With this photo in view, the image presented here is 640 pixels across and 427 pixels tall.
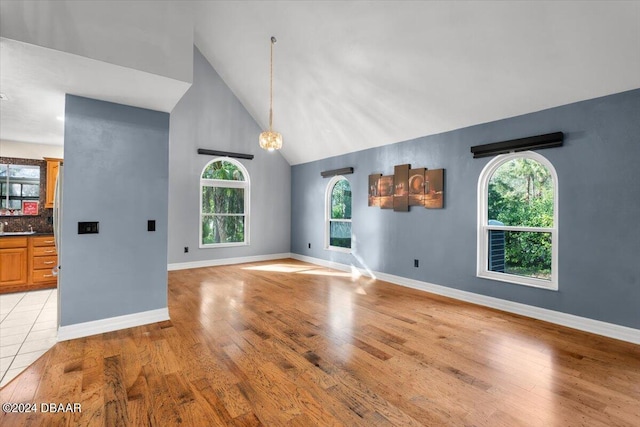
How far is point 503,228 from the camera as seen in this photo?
13.5ft

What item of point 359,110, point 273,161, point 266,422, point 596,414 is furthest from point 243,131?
point 596,414

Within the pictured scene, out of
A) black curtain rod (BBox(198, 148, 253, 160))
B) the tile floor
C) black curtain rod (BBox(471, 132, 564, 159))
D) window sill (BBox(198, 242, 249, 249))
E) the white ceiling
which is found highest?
the white ceiling

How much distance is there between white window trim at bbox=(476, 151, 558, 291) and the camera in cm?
362

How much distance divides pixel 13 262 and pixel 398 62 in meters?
6.25

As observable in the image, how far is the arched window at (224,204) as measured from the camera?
6820 mm

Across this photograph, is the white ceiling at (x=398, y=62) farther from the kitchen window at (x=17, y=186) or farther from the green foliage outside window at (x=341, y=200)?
the green foliage outside window at (x=341, y=200)

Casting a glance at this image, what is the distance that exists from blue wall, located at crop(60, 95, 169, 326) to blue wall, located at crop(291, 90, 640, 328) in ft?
12.3

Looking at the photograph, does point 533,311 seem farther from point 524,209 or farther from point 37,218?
point 37,218

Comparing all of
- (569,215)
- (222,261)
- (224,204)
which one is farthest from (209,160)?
(569,215)

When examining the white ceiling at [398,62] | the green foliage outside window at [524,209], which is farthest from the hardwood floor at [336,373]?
the white ceiling at [398,62]

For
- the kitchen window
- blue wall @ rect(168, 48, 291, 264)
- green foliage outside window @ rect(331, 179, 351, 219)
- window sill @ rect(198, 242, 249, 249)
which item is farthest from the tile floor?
green foliage outside window @ rect(331, 179, 351, 219)

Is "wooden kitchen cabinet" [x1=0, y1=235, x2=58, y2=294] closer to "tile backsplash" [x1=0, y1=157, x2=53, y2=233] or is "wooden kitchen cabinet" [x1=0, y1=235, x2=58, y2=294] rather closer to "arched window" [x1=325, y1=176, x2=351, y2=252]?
"tile backsplash" [x1=0, y1=157, x2=53, y2=233]

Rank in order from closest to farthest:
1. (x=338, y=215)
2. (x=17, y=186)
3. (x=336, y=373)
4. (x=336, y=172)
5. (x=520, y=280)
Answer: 1. (x=336, y=373)
2. (x=520, y=280)
3. (x=17, y=186)
4. (x=336, y=172)
5. (x=338, y=215)

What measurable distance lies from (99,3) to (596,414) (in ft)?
15.3
